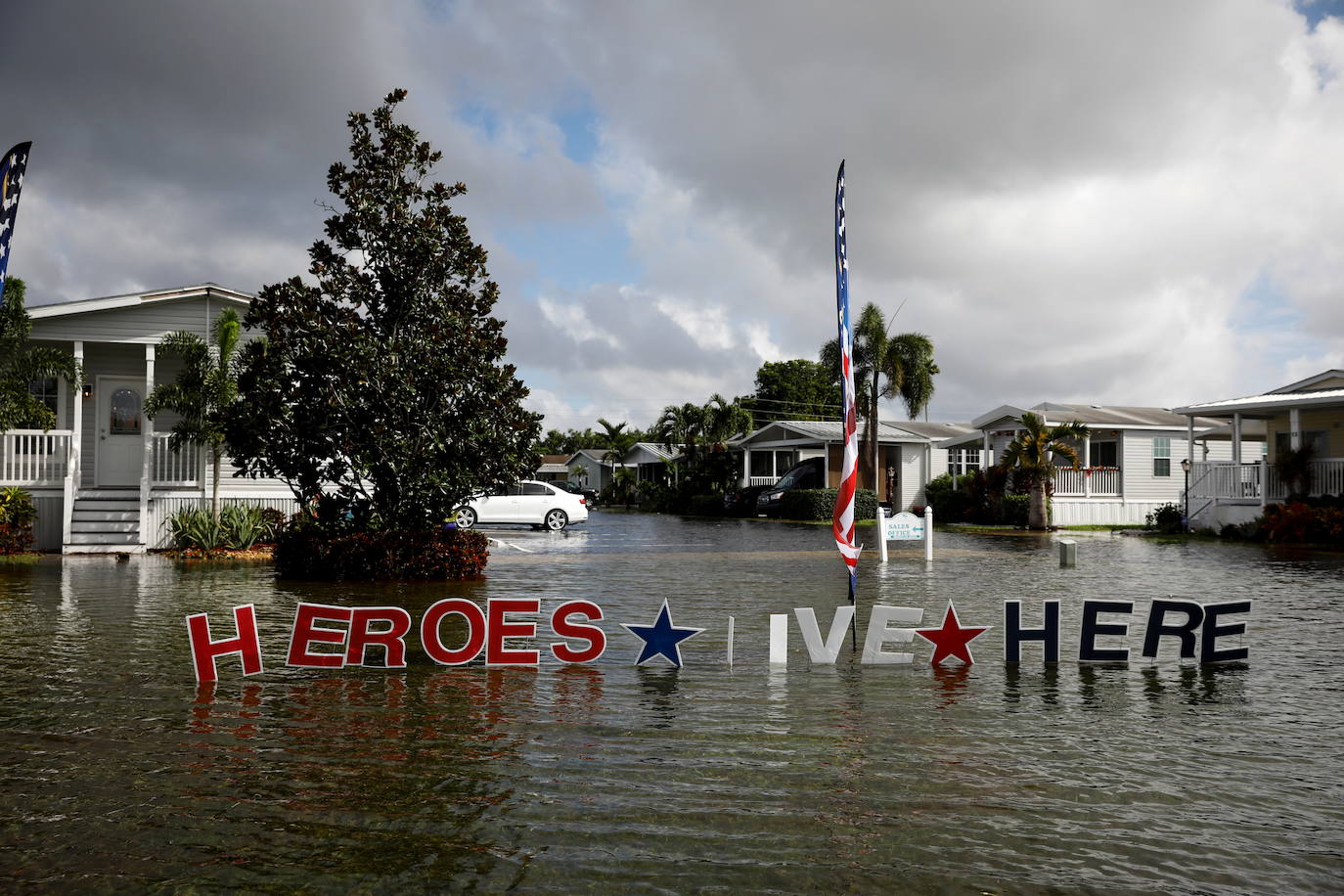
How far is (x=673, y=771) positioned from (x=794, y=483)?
40882mm

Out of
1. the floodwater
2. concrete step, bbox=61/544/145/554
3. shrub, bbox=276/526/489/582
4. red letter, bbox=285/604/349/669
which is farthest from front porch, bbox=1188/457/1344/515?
concrete step, bbox=61/544/145/554

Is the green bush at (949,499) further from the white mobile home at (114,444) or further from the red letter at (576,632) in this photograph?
the red letter at (576,632)

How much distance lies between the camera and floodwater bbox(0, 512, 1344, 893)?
180 inches

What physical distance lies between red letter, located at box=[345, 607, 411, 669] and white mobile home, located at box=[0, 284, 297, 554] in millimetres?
14475

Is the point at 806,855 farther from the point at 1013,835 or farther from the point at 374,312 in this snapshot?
the point at 374,312

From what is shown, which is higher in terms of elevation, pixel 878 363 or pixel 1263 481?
pixel 878 363

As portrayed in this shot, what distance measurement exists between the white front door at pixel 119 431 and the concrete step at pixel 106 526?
173 centimetres

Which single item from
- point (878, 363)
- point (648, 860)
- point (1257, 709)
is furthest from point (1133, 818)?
point (878, 363)

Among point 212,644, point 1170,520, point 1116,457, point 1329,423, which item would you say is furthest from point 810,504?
point 212,644

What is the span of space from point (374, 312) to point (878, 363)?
31.1 metres

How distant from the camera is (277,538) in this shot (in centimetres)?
1736

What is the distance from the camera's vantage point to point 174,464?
2211 centimetres

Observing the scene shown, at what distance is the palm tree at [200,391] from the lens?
2062 centimetres

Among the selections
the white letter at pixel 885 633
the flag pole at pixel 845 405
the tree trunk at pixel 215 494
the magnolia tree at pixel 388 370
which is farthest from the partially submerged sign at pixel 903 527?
the tree trunk at pixel 215 494
